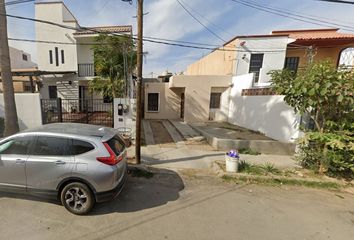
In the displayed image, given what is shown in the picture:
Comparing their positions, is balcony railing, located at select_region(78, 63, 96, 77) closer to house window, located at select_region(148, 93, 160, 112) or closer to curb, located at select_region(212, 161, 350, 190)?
house window, located at select_region(148, 93, 160, 112)

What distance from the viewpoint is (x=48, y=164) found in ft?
11.7

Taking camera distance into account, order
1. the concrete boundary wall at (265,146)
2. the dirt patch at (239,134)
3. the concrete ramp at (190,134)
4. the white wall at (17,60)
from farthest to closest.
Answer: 1. the white wall at (17,60)
2. the concrete ramp at (190,134)
3. the dirt patch at (239,134)
4. the concrete boundary wall at (265,146)

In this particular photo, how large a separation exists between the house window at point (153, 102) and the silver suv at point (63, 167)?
12400 millimetres

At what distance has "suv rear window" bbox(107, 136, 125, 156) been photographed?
3847mm

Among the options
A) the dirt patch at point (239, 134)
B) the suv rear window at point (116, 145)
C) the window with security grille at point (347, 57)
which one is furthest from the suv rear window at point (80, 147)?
the window with security grille at point (347, 57)

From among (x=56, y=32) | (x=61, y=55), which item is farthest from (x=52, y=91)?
(x=56, y=32)

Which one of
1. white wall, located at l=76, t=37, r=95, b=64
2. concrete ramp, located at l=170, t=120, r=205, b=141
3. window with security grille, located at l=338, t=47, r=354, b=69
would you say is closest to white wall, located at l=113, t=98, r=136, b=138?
concrete ramp, located at l=170, t=120, r=205, b=141

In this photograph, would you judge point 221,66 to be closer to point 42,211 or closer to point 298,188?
point 298,188

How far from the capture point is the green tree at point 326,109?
517 centimetres

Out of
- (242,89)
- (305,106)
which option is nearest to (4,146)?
(305,106)

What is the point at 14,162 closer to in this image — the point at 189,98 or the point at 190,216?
the point at 190,216

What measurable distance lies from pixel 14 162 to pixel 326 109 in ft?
26.9

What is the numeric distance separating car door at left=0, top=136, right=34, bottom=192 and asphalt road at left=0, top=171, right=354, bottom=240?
1.45 ft

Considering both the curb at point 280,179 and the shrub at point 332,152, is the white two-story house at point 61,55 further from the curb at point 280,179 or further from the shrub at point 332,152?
the shrub at point 332,152
